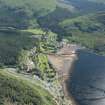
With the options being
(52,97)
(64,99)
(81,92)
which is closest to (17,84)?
(52,97)

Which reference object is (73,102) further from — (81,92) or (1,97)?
(1,97)

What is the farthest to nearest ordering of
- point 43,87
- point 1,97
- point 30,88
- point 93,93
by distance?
point 93,93, point 43,87, point 30,88, point 1,97

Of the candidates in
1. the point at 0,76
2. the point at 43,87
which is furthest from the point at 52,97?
the point at 0,76

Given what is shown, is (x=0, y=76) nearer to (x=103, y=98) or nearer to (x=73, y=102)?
(x=73, y=102)

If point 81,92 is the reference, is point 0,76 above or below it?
above

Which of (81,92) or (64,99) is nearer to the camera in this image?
(64,99)

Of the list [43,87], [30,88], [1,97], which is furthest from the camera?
[43,87]
